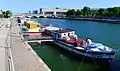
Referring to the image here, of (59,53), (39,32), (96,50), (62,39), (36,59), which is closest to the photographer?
(36,59)

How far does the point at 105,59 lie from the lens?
120ft

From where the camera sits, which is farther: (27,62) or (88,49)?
(88,49)

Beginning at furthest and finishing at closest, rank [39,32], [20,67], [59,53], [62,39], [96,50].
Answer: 1. [39,32]
2. [62,39]
3. [59,53]
4. [96,50]
5. [20,67]

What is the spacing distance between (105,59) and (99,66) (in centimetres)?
182

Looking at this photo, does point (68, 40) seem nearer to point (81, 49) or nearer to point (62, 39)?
point (62, 39)

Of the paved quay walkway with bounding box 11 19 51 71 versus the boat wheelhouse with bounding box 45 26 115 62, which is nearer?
the paved quay walkway with bounding box 11 19 51 71

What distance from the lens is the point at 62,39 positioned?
50.6m

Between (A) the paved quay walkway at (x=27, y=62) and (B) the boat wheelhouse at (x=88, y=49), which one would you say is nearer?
(A) the paved quay walkway at (x=27, y=62)

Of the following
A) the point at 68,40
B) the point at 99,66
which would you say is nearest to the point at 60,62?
→ the point at 99,66

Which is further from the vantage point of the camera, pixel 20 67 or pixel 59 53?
pixel 59 53

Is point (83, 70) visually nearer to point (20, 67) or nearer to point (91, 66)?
point (91, 66)

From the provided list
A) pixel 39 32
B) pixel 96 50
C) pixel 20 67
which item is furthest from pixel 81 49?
pixel 39 32

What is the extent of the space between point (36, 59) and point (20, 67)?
4.39m

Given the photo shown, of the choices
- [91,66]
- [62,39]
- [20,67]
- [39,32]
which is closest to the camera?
[20,67]
